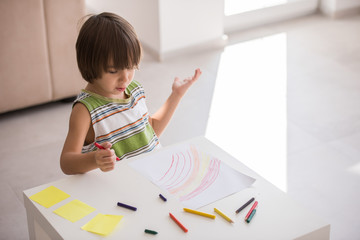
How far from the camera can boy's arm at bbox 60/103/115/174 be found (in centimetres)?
139

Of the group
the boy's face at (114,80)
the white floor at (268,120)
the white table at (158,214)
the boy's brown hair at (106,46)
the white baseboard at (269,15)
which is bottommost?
the white floor at (268,120)

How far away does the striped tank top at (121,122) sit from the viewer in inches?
63.8

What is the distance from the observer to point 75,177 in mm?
1474

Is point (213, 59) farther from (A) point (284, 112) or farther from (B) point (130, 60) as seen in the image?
(B) point (130, 60)

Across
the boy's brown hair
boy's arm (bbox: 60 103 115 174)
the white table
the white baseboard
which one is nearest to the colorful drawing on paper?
the white table

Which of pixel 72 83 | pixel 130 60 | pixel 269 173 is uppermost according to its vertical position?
pixel 130 60

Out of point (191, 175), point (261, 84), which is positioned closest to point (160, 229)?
point (191, 175)

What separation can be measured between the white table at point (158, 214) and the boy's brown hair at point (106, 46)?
0.28 meters

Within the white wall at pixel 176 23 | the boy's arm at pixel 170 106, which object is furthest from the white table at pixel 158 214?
the white wall at pixel 176 23

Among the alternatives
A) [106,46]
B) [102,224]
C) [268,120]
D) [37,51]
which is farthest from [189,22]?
[102,224]

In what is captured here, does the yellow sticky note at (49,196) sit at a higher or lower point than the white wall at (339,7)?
higher

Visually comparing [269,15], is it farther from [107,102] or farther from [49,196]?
[49,196]

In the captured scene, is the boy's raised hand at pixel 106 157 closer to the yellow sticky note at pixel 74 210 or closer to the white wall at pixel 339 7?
the yellow sticky note at pixel 74 210

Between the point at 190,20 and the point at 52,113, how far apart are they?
1.13m
